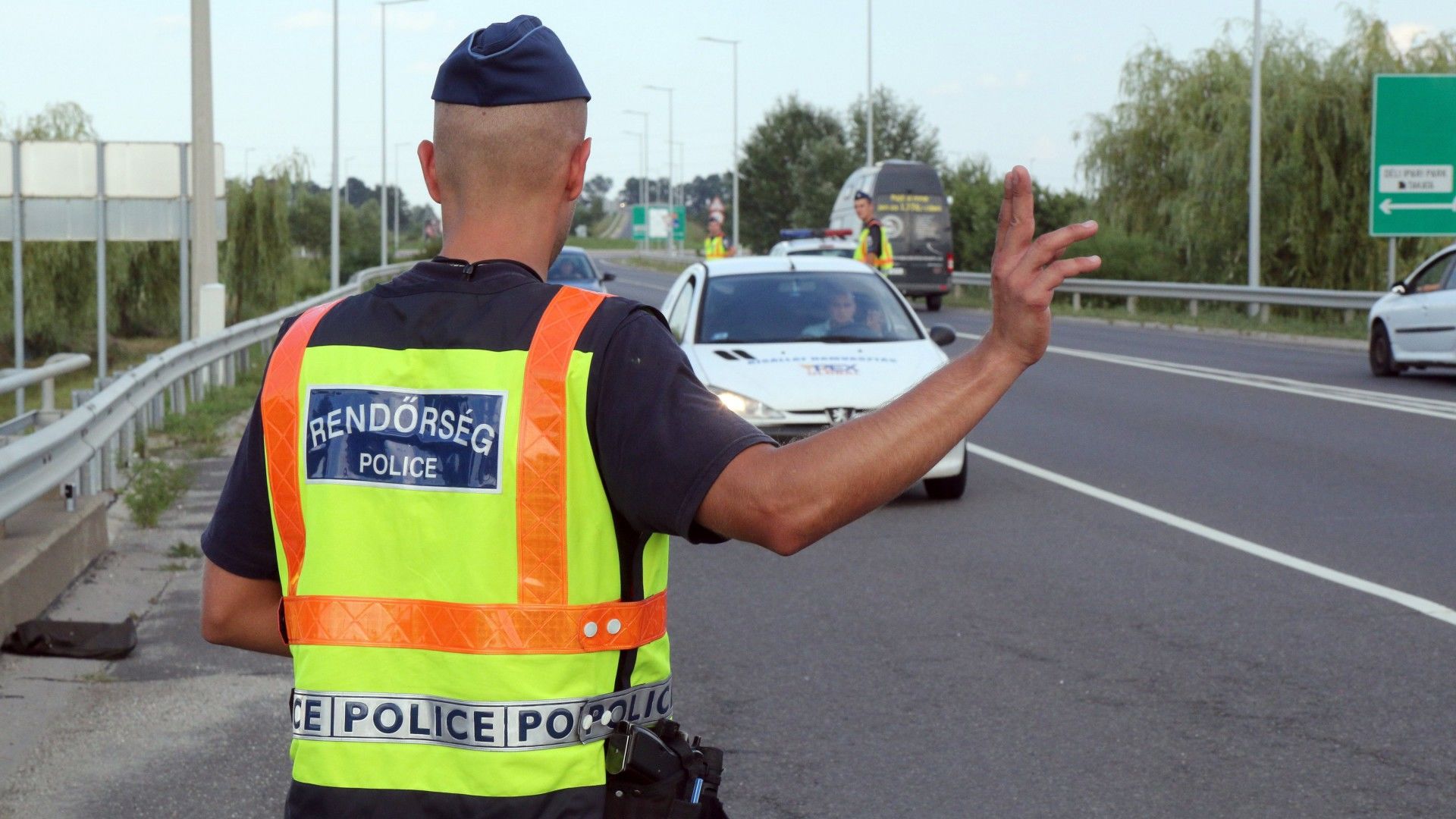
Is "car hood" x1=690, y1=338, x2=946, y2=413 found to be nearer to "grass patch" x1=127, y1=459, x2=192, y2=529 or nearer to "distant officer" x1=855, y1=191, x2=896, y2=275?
"grass patch" x1=127, y1=459, x2=192, y2=529

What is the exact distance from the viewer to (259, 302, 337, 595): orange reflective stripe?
2.30m

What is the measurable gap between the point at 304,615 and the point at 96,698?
186 inches

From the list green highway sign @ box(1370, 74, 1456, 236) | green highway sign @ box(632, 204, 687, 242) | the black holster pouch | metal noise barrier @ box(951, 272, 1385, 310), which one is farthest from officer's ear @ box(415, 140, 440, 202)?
green highway sign @ box(632, 204, 687, 242)

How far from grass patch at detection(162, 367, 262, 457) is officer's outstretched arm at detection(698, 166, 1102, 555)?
11333mm

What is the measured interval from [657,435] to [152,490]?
933cm

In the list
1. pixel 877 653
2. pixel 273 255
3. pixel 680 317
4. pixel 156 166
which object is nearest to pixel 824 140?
pixel 273 255

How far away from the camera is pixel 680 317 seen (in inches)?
518

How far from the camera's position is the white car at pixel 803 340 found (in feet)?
36.2

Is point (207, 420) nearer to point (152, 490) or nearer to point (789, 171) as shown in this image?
point (152, 490)

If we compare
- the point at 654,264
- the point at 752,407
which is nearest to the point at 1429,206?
the point at 752,407

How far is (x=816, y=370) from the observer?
1134 centimetres

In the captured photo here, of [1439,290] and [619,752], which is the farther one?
[1439,290]

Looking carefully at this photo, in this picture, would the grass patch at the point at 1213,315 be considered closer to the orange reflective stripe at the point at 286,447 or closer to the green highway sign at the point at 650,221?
the orange reflective stripe at the point at 286,447

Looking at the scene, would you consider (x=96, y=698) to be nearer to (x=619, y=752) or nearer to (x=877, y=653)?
(x=877, y=653)
